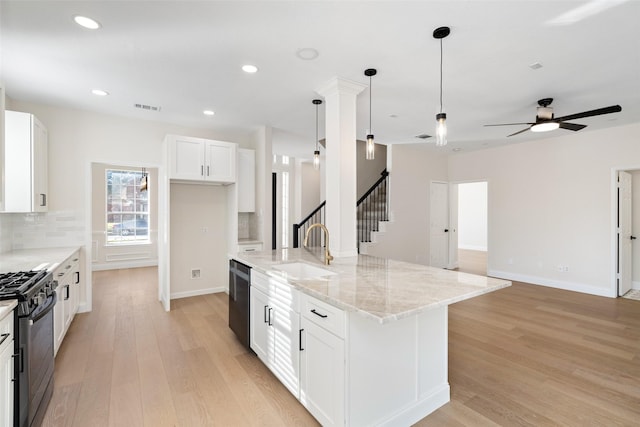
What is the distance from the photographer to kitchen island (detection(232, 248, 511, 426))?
175cm

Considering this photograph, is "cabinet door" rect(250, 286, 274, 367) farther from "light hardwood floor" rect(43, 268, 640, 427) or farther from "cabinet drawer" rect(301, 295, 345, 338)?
"cabinet drawer" rect(301, 295, 345, 338)

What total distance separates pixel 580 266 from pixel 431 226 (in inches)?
Result: 107

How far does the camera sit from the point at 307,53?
270 centimetres

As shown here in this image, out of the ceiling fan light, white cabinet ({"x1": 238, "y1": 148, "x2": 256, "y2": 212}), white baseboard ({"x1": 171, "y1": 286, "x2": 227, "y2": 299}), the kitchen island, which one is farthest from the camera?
white cabinet ({"x1": 238, "y1": 148, "x2": 256, "y2": 212})

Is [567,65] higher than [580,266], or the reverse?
[567,65]

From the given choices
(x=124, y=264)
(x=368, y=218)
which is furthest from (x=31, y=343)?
(x=124, y=264)

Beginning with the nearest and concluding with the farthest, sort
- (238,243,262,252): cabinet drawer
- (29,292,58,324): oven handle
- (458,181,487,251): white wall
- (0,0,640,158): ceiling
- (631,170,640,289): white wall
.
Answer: (29,292,58,324): oven handle → (0,0,640,158): ceiling → (238,243,262,252): cabinet drawer → (631,170,640,289): white wall → (458,181,487,251): white wall

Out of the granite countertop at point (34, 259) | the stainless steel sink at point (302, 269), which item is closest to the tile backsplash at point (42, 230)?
the granite countertop at point (34, 259)

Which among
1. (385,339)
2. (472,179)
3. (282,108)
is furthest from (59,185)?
(472,179)

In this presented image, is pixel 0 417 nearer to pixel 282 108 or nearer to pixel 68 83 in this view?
pixel 68 83

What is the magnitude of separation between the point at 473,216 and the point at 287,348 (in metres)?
10.5

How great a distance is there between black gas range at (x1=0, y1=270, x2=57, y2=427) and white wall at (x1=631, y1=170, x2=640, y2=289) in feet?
27.2

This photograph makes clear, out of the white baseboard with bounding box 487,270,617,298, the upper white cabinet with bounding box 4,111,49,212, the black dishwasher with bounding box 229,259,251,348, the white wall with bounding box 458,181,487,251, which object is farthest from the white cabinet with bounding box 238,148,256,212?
the white wall with bounding box 458,181,487,251

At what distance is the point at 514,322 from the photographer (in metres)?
3.93
